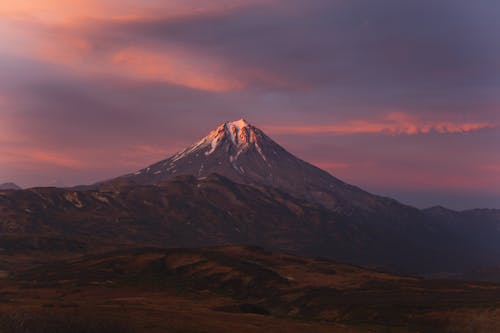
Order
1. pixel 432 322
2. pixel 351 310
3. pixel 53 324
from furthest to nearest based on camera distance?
pixel 351 310 → pixel 432 322 → pixel 53 324

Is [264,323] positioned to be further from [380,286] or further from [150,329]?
[380,286]

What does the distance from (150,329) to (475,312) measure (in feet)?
263

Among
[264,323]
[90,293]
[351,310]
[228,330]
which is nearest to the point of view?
[228,330]

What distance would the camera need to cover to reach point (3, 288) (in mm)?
174625

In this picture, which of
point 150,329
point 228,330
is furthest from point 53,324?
point 228,330

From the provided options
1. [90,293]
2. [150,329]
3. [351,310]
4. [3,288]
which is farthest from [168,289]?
[150,329]

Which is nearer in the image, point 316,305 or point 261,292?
point 316,305

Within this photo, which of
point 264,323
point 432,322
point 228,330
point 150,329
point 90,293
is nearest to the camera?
point 150,329

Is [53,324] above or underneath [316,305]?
above

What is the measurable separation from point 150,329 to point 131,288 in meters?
109

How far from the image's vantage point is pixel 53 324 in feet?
246

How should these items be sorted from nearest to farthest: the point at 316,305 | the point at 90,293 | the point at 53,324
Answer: the point at 53,324 < the point at 316,305 < the point at 90,293

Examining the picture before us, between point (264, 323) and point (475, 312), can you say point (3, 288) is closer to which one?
point (264, 323)

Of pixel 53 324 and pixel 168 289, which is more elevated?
pixel 53 324
